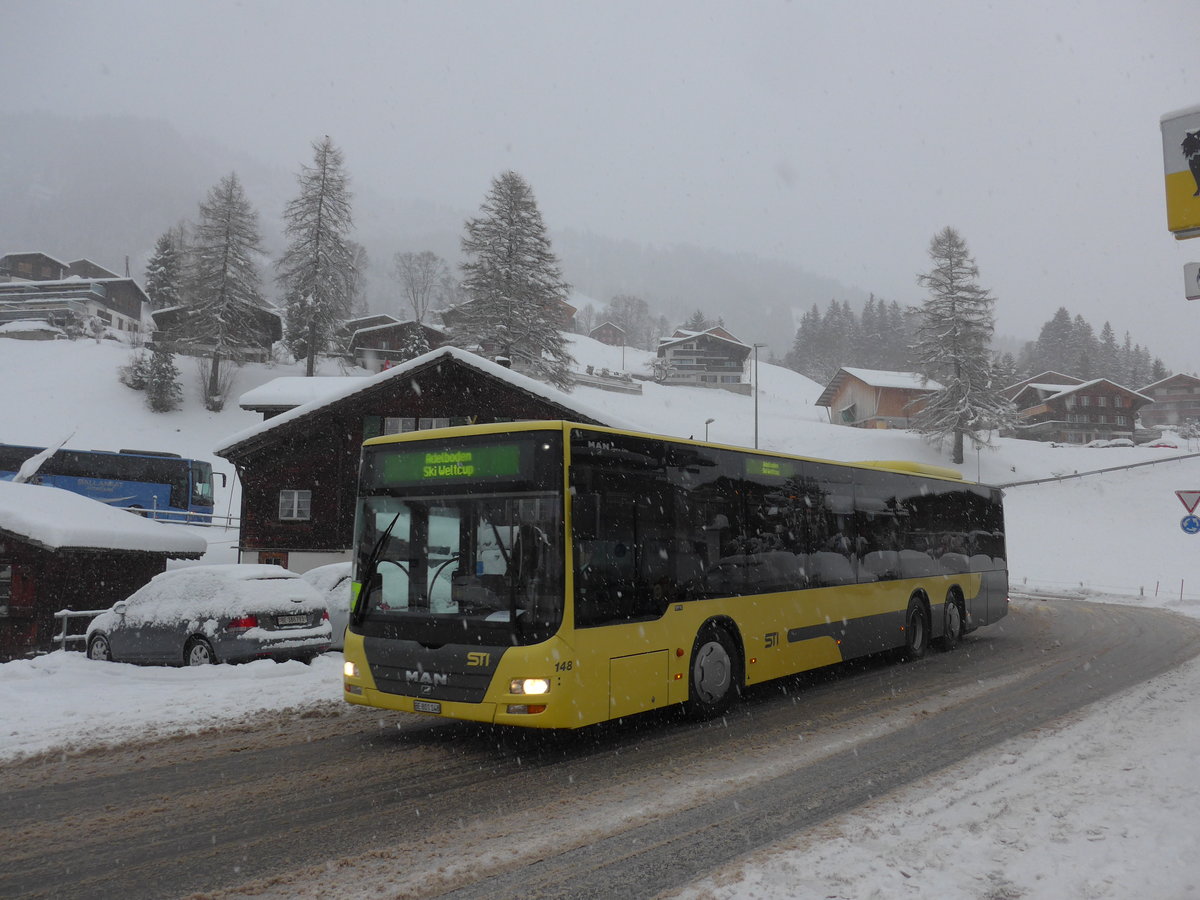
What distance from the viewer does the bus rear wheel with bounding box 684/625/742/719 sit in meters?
8.48

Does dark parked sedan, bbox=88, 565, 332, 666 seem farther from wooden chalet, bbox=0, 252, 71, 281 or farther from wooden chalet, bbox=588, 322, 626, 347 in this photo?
wooden chalet, bbox=588, 322, 626, 347

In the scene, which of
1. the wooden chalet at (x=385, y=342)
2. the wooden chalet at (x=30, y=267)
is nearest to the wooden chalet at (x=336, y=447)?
the wooden chalet at (x=385, y=342)

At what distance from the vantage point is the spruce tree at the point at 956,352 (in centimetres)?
5300

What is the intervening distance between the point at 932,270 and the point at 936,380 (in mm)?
8038

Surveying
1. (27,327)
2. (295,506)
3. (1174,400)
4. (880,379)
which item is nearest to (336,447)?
(295,506)

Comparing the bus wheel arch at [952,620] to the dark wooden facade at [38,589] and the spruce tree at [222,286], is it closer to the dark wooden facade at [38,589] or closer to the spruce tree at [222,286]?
the dark wooden facade at [38,589]

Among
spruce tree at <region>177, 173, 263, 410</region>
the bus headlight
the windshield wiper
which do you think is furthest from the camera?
spruce tree at <region>177, 173, 263, 410</region>

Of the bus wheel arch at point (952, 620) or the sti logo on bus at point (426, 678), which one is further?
the bus wheel arch at point (952, 620)

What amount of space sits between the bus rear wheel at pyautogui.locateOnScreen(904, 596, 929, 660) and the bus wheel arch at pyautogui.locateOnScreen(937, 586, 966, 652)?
3.12 feet

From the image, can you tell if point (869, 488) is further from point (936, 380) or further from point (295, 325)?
point (295, 325)

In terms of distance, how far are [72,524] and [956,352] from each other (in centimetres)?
5182

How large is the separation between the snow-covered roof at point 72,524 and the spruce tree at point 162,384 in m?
36.9

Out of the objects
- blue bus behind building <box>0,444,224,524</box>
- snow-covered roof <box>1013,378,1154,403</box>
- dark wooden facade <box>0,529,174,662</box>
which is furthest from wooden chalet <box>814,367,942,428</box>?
dark wooden facade <box>0,529,174,662</box>

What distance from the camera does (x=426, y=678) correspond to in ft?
23.5
